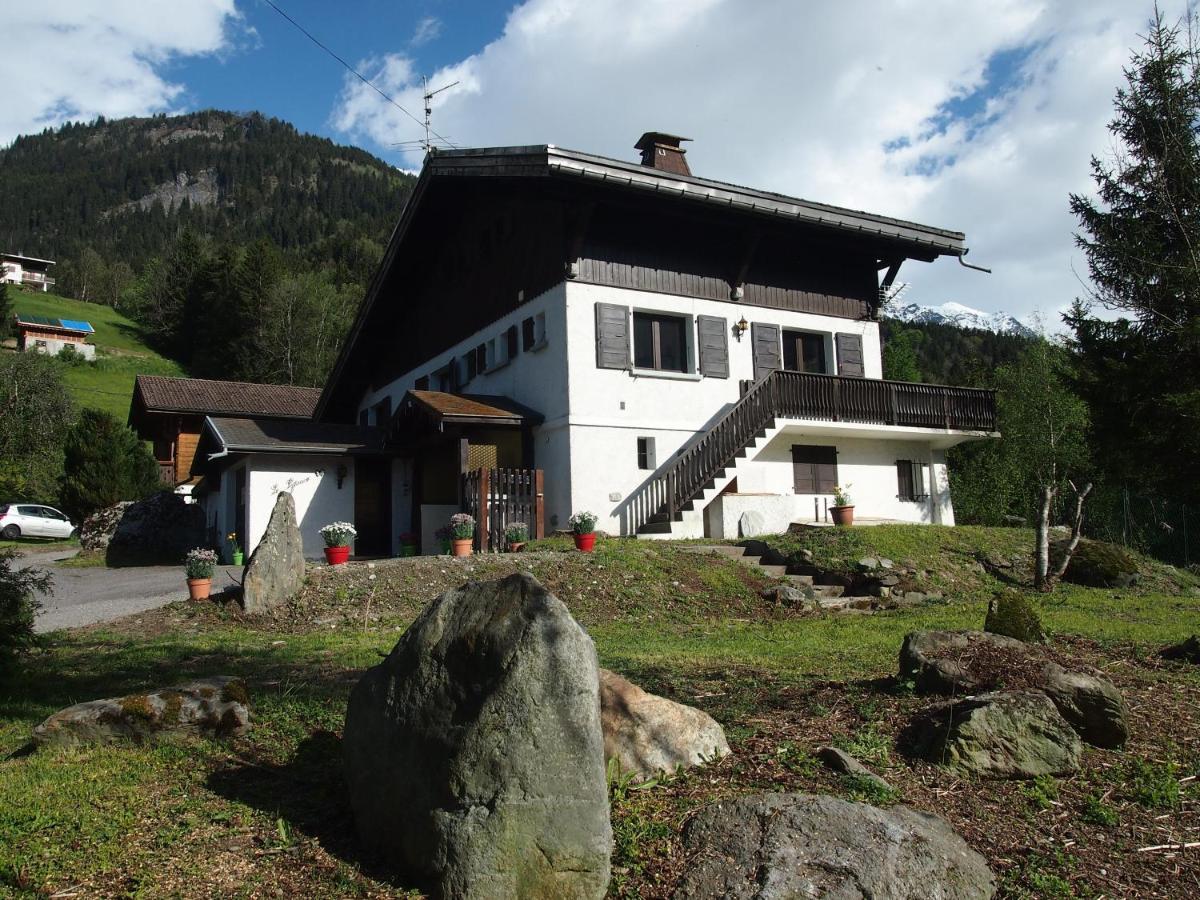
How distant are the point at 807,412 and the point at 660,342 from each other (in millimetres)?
3599

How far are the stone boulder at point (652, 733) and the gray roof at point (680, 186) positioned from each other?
13.7 m

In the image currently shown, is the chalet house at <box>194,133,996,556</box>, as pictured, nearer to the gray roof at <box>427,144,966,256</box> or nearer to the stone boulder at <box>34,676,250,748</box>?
the gray roof at <box>427,144,966,256</box>

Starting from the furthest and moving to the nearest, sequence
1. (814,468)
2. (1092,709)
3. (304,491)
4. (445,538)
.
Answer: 1. (304,491)
2. (814,468)
3. (445,538)
4. (1092,709)

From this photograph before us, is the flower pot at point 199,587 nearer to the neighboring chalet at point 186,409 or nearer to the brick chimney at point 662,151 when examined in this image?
the brick chimney at point 662,151

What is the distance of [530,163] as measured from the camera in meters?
17.0

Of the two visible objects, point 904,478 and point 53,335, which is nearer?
point 904,478

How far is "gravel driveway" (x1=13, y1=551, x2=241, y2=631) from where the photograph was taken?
40.1 ft

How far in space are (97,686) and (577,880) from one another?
5.64m

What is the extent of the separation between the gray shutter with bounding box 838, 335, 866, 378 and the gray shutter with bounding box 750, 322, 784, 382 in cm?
194

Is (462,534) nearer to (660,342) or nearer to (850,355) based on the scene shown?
(660,342)

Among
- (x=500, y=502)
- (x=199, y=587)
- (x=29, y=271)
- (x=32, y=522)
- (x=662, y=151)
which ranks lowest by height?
(x=199, y=587)

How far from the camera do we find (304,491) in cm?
2158

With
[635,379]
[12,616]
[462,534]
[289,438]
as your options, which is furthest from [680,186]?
[12,616]

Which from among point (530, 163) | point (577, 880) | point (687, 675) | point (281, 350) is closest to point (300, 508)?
point (530, 163)
